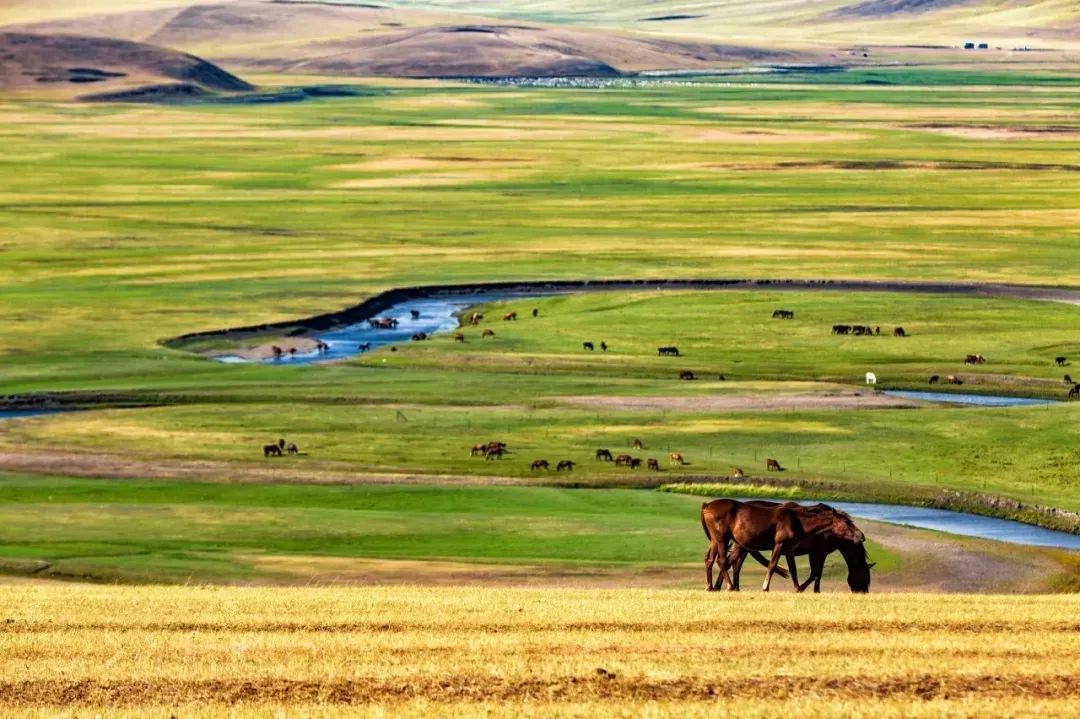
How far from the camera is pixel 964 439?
55969mm

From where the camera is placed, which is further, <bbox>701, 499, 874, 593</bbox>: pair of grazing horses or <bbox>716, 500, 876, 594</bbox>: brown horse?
<bbox>716, 500, 876, 594</bbox>: brown horse

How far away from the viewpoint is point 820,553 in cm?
2839

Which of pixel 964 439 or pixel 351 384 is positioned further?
pixel 351 384

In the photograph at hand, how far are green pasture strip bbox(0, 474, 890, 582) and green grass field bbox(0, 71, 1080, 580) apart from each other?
23 centimetres

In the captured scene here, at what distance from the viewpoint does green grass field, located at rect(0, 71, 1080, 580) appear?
174ft

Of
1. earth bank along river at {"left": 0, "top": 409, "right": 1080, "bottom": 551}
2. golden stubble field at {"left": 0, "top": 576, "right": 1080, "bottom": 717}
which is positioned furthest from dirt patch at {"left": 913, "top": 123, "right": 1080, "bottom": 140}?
golden stubble field at {"left": 0, "top": 576, "right": 1080, "bottom": 717}

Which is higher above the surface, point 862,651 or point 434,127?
point 434,127

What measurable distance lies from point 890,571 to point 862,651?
59.7 feet

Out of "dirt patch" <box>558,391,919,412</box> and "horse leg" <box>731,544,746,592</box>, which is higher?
"horse leg" <box>731,544,746,592</box>

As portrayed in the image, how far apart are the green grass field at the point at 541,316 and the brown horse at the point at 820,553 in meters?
12.5

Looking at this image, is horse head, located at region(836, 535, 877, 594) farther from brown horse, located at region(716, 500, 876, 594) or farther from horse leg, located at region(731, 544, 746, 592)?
horse leg, located at region(731, 544, 746, 592)

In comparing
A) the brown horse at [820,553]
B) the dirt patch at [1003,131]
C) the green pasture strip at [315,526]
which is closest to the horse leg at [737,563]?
the brown horse at [820,553]

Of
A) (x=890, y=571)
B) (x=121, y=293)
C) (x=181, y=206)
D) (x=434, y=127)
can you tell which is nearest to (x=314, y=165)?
(x=181, y=206)

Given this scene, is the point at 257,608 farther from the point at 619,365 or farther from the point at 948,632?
the point at 619,365
